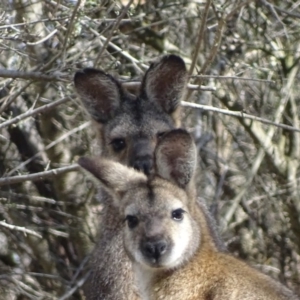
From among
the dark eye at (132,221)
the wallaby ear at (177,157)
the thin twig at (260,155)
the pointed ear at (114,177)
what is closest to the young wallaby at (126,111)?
the pointed ear at (114,177)

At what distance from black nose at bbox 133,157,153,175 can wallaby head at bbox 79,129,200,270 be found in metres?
0.52

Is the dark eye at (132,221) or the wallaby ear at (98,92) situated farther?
the wallaby ear at (98,92)

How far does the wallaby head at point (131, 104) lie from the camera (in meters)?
9.06

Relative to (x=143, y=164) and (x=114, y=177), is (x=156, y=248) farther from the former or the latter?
(x=143, y=164)

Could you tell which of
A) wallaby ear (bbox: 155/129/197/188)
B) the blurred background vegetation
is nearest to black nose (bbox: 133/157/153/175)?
wallaby ear (bbox: 155/129/197/188)

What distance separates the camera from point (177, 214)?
7.22 m

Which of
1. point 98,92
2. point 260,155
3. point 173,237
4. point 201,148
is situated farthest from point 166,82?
point 201,148

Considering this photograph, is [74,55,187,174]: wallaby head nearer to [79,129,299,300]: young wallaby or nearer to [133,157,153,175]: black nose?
[133,157,153,175]: black nose

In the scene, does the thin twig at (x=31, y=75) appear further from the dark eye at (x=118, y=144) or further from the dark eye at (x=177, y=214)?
the dark eye at (x=177, y=214)

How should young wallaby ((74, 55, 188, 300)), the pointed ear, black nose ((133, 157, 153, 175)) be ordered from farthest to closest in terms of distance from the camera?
young wallaby ((74, 55, 188, 300)), black nose ((133, 157, 153, 175)), the pointed ear

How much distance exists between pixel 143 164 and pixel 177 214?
1147 millimetres

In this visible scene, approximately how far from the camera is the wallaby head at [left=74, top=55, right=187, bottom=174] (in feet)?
29.7

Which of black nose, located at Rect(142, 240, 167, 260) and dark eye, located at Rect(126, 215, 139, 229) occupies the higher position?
dark eye, located at Rect(126, 215, 139, 229)

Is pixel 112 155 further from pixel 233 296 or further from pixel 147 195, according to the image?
pixel 233 296
